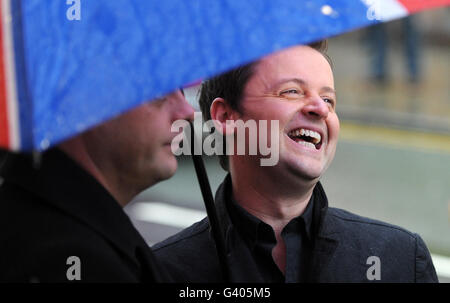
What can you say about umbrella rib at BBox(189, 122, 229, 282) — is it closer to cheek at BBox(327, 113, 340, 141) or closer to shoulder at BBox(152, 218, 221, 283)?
shoulder at BBox(152, 218, 221, 283)

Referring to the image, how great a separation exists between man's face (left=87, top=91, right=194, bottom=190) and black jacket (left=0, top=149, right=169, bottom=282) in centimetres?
7

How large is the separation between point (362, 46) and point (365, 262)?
11.1 m

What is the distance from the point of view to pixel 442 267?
21.9ft

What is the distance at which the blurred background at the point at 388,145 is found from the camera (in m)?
7.58

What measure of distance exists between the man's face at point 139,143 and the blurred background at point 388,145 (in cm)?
82

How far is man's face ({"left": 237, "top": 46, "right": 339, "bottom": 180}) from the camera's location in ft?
7.85

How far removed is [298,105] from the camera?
2.42 metres

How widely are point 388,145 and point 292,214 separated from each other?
23.9 ft

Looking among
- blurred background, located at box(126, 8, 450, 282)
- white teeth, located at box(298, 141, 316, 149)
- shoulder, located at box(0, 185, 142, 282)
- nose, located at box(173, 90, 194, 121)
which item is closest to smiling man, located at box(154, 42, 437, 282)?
white teeth, located at box(298, 141, 316, 149)
